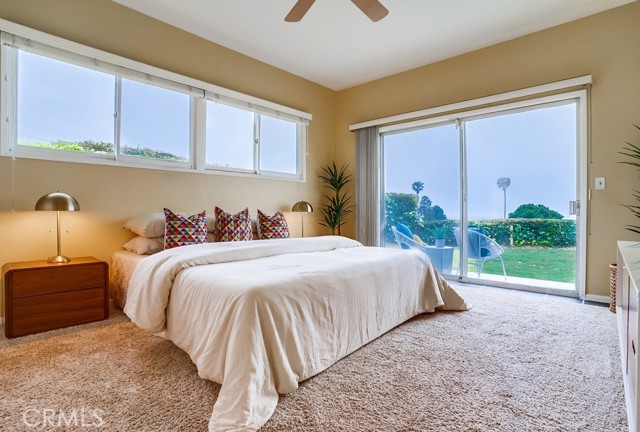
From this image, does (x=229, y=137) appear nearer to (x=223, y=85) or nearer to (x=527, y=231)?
(x=223, y=85)

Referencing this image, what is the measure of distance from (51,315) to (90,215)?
0.91 metres

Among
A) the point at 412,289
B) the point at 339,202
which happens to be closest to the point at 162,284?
the point at 412,289

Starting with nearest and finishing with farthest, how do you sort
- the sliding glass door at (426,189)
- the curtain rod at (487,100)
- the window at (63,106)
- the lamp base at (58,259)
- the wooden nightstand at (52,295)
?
the wooden nightstand at (52,295)
the lamp base at (58,259)
the window at (63,106)
the curtain rod at (487,100)
the sliding glass door at (426,189)

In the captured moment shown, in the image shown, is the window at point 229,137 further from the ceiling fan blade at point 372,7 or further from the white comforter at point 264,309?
the ceiling fan blade at point 372,7

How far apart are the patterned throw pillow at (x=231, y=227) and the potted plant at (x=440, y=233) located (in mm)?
2501

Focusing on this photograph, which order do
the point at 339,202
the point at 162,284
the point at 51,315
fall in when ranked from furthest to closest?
the point at 339,202
the point at 51,315
the point at 162,284

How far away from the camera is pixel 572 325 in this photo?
2557 millimetres

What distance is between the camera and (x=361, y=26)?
3.54m

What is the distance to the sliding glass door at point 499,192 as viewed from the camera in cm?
347

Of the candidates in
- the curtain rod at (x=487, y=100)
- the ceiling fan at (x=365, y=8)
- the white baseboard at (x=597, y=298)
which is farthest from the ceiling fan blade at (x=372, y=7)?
the white baseboard at (x=597, y=298)

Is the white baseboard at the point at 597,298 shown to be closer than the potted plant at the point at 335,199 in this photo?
Yes

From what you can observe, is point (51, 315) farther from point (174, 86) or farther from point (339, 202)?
point (339, 202)

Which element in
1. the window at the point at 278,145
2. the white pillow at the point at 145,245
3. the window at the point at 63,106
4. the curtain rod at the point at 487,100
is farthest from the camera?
the window at the point at 278,145

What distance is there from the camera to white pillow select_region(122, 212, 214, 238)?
2912 millimetres
